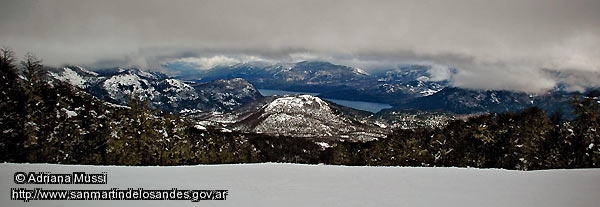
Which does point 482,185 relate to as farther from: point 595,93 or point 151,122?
point 151,122

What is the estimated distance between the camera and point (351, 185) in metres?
17.4

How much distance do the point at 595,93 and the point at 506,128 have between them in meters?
13.6

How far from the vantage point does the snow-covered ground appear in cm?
1450

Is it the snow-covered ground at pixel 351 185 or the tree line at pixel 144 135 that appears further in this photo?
the tree line at pixel 144 135

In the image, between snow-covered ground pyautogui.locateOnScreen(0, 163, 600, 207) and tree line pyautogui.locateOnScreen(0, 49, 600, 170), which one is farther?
tree line pyautogui.locateOnScreen(0, 49, 600, 170)

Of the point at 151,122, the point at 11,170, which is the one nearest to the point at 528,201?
the point at 11,170

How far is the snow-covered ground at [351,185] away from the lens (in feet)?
47.6

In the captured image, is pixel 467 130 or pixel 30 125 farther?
pixel 467 130

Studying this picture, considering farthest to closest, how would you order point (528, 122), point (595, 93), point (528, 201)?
1. point (528, 122)
2. point (595, 93)
3. point (528, 201)

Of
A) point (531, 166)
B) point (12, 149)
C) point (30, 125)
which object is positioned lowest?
point (531, 166)

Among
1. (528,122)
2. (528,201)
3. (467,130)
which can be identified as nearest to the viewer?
(528,201)

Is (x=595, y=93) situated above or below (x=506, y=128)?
above

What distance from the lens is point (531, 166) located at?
50.3 metres

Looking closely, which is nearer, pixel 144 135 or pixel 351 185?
pixel 351 185
